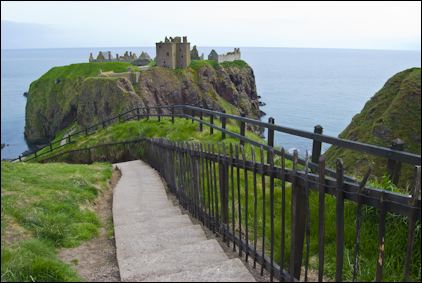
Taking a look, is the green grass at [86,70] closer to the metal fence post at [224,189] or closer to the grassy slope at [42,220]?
the grassy slope at [42,220]

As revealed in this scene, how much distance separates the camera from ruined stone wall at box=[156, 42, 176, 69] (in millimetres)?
86062

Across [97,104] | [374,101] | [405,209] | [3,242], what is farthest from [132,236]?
[97,104]

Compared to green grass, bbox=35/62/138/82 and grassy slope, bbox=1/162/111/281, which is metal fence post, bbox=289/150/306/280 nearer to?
grassy slope, bbox=1/162/111/281

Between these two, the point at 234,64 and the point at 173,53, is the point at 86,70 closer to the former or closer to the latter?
the point at 173,53

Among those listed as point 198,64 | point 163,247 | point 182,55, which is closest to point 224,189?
point 163,247

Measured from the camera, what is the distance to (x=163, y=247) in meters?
5.28

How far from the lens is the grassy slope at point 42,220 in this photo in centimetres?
410

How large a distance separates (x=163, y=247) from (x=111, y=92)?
72415 millimetres

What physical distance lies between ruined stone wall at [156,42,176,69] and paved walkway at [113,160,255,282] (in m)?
80.4

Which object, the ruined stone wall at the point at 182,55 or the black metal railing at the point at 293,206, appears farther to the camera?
the ruined stone wall at the point at 182,55

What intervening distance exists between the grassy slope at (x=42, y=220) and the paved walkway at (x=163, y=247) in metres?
0.61

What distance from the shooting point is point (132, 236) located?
19.1 feet

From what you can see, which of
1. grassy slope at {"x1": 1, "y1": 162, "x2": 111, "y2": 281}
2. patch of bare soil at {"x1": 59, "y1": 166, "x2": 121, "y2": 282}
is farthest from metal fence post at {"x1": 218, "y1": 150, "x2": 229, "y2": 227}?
grassy slope at {"x1": 1, "y1": 162, "x2": 111, "y2": 281}

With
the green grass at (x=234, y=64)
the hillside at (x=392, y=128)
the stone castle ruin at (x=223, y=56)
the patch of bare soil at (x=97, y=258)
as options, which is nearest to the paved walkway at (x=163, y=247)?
the patch of bare soil at (x=97, y=258)
